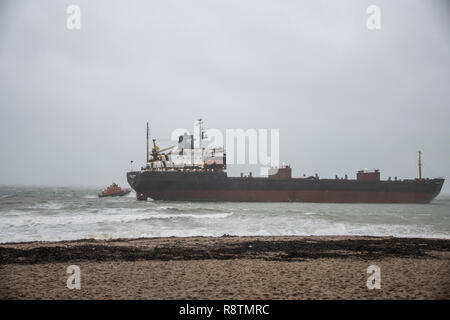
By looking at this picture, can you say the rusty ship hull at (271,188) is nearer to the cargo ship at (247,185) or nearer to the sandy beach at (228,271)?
the cargo ship at (247,185)

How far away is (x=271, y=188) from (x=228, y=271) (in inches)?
1187

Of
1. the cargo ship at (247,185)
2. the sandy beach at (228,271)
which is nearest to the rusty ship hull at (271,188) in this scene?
the cargo ship at (247,185)

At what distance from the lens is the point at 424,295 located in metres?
5.21

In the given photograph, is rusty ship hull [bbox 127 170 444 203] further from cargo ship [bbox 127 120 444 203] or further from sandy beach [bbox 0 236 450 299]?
sandy beach [bbox 0 236 450 299]

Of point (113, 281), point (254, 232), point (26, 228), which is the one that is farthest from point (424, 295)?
point (26, 228)

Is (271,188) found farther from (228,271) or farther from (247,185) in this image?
(228,271)

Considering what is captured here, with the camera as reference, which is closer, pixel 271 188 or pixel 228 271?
pixel 228 271

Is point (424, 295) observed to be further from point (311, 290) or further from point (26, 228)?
point (26, 228)

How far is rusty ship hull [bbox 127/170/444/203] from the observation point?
116ft

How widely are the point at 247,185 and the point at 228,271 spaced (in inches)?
1158

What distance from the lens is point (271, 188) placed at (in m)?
36.7

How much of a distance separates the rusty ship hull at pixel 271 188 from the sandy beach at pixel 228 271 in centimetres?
2435

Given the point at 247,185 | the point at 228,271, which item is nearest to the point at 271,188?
the point at 247,185

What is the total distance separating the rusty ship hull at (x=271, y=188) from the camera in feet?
116
